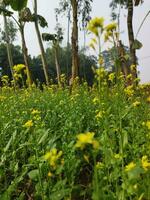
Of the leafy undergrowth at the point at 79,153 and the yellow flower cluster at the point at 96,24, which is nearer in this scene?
the yellow flower cluster at the point at 96,24

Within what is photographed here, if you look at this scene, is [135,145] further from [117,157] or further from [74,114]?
[74,114]

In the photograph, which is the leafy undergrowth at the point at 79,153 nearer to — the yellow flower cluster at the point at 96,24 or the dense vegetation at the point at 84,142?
the dense vegetation at the point at 84,142

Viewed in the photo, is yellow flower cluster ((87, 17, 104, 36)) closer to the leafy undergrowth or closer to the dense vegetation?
the dense vegetation

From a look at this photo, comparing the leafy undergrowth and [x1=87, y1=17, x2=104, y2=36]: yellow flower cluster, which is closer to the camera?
[x1=87, y1=17, x2=104, y2=36]: yellow flower cluster

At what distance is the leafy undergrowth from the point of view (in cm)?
186

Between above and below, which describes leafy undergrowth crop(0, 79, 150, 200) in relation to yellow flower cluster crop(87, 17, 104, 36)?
below

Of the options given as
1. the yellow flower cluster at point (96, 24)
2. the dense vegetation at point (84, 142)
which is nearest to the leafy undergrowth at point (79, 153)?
the dense vegetation at point (84, 142)

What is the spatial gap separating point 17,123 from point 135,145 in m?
1.46

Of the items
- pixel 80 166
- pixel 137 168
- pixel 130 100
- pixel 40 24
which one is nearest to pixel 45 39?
pixel 40 24

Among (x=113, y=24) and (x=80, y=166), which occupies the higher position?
(x=113, y=24)

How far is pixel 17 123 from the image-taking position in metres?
3.92

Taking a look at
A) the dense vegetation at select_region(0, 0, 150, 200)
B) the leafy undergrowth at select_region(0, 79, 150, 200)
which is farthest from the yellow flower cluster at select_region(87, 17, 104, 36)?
the leafy undergrowth at select_region(0, 79, 150, 200)

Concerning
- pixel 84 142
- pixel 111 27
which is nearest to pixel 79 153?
pixel 111 27

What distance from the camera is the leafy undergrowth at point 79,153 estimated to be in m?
1.86
